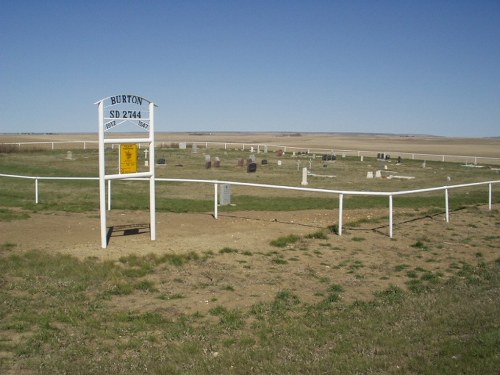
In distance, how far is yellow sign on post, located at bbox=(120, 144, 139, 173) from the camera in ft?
38.1

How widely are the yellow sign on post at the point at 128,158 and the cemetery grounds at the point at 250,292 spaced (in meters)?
1.41

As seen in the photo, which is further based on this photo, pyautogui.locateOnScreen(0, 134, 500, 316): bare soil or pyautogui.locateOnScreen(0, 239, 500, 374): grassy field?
pyautogui.locateOnScreen(0, 134, 500, 316): bare soil

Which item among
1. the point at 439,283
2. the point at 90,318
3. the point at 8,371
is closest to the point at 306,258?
the point at 439,283

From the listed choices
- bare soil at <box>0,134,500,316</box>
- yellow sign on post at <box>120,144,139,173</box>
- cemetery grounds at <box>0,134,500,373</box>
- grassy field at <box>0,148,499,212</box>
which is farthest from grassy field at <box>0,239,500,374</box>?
grassy field at <box>0,148,499,212</box>

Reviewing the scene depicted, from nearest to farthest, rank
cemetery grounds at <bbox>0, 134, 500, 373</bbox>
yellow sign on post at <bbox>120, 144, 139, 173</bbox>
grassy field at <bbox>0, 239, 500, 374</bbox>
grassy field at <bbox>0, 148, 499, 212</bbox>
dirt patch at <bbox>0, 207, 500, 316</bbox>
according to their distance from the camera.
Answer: grassy field at <bbox>0, 239, 500, 374</bbox>
cemetery grounds at <bbox>0, 134, 500, 373</bbox>
dirt patch at <bbox>0, 207, 500, 316</bbox>
yellow sign on post at <bbox>120, 144, 139, 173</bbox>
grassy field at <bbox>0, 148, 499, 212</bbox>

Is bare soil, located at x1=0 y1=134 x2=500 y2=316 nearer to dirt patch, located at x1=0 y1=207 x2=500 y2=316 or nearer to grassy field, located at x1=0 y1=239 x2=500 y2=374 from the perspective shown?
dirt patch, located at x1=0 y1=207 x2=500 y2=316

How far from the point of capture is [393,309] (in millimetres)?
7336

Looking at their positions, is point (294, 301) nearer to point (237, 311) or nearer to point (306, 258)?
point (237, 311)

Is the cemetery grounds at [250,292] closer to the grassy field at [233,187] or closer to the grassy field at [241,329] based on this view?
the grassy field at [241,329]

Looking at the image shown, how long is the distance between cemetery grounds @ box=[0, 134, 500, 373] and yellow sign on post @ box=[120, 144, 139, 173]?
1407 mm

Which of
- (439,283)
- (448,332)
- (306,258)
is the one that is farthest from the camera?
(306,258)

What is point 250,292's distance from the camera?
842cm

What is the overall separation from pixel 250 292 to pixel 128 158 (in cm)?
450

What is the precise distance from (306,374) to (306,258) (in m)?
5.68
